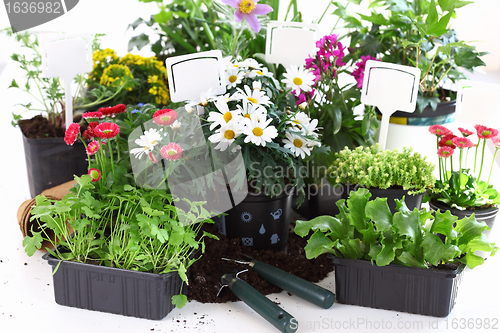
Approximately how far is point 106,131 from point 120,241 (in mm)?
250

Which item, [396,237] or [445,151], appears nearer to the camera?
[396,237]

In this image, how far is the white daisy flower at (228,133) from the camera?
45.5 inches

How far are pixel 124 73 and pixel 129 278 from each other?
1.00m

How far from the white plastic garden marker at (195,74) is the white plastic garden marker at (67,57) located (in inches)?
19.1

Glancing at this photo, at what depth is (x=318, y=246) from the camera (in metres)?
1.09

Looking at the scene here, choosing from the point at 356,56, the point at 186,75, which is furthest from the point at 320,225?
the point at 356,56

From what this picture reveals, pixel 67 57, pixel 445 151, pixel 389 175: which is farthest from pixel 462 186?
pixel 67 57

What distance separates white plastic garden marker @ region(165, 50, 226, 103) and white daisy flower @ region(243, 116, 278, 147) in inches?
8.2

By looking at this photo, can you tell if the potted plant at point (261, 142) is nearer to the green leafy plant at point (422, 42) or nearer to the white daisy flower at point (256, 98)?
the white daisy flower at point (256, 98)

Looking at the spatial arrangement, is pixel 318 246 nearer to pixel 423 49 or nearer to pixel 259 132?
pixel 259 132

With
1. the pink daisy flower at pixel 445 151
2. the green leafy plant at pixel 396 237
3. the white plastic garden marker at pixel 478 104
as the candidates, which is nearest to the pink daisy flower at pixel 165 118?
the green leafy plant at pixel 396 237

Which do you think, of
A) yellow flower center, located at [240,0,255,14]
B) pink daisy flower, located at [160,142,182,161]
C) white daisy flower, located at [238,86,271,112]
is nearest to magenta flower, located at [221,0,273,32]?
yellow flower center, located at [240,0,255,14]

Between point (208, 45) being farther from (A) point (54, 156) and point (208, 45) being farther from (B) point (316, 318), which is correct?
(B) point (316, 318)

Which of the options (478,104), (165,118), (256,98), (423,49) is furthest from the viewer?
(423,49)
